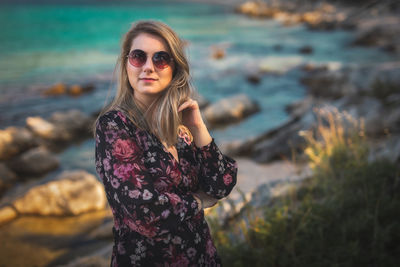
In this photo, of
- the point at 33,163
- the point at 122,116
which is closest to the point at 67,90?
the point at 33,163

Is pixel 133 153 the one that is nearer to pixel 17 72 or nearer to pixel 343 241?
pixel 343 241

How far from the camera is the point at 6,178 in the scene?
736 centimetres

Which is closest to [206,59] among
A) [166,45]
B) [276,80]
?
[276,80]

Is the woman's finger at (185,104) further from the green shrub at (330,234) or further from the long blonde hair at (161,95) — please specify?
the green shrub at (330,234)

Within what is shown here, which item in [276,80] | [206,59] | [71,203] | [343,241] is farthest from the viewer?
[206,59]

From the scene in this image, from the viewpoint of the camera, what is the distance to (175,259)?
69.9 inches

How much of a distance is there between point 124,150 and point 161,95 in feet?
1.59

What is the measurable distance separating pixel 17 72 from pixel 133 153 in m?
21.4

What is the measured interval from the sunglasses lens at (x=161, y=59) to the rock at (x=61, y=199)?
5.27 m

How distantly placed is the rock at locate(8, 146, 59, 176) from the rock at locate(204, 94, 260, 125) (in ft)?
18.3

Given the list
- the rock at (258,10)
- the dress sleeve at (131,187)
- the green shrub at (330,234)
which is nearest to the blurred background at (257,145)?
the green shrub at (330,234)

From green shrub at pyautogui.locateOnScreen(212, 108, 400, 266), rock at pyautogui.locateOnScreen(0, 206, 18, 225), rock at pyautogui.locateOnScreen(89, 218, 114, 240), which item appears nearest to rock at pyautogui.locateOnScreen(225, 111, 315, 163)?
green shrub at pyautogui.locateOnScreen(212, 108, 400, 266)

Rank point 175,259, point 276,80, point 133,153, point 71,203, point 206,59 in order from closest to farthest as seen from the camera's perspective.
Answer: point 133,153 → point 175,259 → point 71,203 → point 276,80 → point 206,59

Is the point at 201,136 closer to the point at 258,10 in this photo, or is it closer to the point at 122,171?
the point at 122,171
